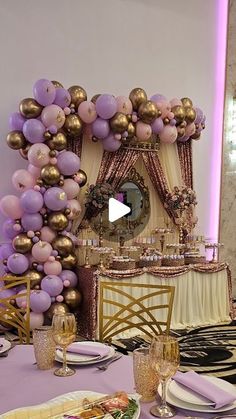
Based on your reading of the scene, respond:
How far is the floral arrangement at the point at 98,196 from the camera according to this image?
5293mm

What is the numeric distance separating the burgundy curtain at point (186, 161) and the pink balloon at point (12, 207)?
240 cm

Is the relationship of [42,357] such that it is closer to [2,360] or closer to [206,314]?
[2,360]

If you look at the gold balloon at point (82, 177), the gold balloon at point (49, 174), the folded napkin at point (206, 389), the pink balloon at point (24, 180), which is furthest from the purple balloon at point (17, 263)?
the folded napkin at point (206, 389)

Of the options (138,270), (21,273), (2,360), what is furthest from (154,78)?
(2,360)

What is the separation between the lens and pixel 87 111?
5.16m

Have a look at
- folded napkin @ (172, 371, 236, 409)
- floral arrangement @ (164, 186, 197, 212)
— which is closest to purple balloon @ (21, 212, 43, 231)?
floral arrangement @ (164, 186, 197, 212)

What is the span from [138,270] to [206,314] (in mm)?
1045

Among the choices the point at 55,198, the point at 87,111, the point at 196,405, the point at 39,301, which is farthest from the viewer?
the point at 87,111

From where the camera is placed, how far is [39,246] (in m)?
4.88

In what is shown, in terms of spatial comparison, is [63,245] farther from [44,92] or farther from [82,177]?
[44,92]

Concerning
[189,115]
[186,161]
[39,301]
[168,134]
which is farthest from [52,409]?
[186,161]

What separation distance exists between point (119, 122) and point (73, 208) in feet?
3.57

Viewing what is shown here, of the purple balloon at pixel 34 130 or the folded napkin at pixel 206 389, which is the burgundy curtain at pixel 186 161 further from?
the folded napkin at pixel 206 389

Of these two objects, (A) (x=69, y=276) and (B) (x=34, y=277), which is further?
(A) (x=69, y=276)
